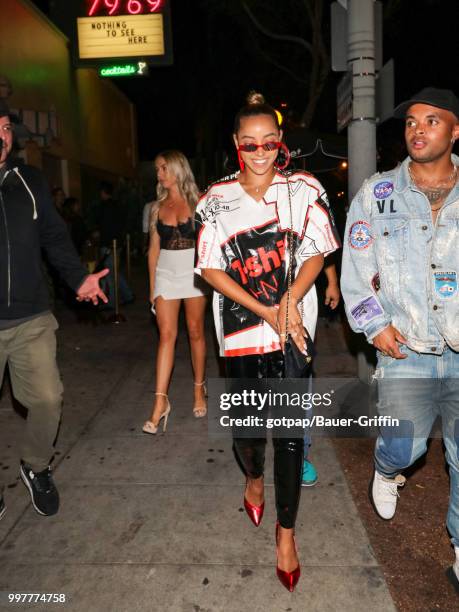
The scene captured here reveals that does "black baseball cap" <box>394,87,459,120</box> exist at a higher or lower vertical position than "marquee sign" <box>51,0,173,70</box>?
lower

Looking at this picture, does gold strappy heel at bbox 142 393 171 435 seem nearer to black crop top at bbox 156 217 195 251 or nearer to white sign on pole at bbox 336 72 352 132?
black crop top at bbox 156 217 195 251

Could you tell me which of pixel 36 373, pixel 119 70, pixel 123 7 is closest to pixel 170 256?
pixel 36 373

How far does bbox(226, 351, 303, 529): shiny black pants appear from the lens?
2975mm

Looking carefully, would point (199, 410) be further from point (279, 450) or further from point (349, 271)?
point (349, 271)

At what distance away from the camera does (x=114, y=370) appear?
674cm

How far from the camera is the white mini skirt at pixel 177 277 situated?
477 centimetres

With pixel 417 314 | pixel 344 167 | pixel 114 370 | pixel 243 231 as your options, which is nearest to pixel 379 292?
pixel 417 314

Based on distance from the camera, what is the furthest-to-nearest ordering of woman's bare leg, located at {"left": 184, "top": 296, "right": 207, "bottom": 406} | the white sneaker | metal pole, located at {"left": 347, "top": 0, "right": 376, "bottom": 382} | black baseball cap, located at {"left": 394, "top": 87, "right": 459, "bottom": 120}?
metal pole, located at {"left": 347, "top": 0, "right": 376, "bottom": 382} < woman's bare leg, located at {"left": 184, "top": 296, "right": 207, "bottom": 406} < the white sneaker < black baseball cap, located at {"left": 394, "top": 87, "right": 459, "bottom": 120}

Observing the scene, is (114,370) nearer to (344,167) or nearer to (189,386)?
(189,386)

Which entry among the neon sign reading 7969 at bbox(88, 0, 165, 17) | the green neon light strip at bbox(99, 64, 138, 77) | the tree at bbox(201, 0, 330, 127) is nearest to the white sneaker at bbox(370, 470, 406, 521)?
the green neon light strip at bbox(99, 64, 138, 77)

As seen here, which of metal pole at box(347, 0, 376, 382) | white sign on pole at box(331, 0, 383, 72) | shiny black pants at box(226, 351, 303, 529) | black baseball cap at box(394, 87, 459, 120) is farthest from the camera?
white sign on pole at box(331, 0, 383, 72)

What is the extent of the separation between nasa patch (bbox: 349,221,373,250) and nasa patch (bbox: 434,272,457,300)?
39cm

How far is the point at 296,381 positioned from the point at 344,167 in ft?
31.2

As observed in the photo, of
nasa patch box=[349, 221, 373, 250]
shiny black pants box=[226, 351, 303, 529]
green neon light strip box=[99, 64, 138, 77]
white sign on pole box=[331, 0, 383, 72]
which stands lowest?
shiny black pants box=[226, 351, 303, 529]
